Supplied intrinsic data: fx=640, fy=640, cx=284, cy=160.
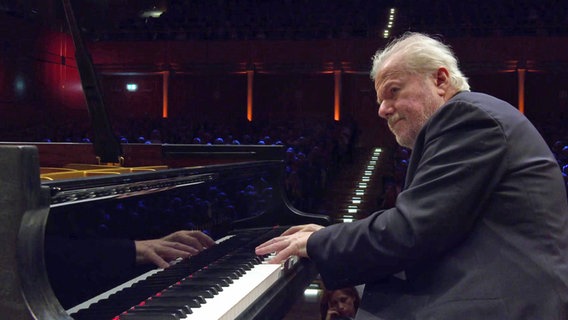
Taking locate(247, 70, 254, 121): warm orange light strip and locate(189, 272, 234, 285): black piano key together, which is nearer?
locate(189, 272, 234, 285): black piano key

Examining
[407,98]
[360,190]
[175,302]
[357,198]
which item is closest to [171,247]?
[175,302]

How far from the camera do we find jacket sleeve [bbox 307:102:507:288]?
3.95ft

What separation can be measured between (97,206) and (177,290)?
27 cm

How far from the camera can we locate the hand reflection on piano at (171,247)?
158cm

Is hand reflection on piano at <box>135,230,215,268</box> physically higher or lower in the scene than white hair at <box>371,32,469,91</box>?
lower

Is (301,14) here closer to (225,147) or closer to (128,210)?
(225,147)

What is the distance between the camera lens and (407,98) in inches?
56.1

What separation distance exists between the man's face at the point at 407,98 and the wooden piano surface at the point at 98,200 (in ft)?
1.73

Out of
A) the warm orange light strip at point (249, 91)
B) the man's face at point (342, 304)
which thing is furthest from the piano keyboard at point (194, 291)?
the warm orange light strip at point (249, 91)

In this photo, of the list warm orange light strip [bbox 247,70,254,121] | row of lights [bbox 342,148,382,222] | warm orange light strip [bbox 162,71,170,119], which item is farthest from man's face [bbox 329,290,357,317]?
warm orange light strip [bbox 162,71,170,119]

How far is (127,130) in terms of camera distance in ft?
38.0

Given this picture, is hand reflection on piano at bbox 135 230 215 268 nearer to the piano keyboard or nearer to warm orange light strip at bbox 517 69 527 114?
the piano keyboard

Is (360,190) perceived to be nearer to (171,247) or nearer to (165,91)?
(171,247)

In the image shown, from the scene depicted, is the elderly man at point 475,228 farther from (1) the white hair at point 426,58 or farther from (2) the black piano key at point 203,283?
(2) the black piano key at point 203,283
